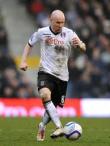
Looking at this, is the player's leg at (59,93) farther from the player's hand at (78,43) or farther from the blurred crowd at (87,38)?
the blurred crowd at (87,38)

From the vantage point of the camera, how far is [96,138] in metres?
13.6

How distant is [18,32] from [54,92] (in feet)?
53.4

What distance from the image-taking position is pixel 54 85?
13000 millimetres

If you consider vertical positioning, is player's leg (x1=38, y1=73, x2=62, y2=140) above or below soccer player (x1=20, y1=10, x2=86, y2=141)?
below

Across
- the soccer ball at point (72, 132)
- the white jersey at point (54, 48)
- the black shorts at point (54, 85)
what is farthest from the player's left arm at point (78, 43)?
the soccer ball at point (72, 132)

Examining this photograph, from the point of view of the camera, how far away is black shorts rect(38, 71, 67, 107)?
42.1 ft

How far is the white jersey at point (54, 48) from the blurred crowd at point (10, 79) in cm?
1196

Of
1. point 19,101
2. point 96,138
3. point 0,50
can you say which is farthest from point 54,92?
point 0,50

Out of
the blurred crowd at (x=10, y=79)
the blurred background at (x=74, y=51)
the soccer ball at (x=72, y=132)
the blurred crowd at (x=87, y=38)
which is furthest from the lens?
the blurred crowd at (x=87, y=38)

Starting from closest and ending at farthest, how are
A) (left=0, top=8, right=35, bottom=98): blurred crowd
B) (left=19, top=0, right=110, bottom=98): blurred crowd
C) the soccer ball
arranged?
the soccer ball, (left=0, top=8, right=35, bottom=98): blurred crowd, (left=19, top=0, right=110, bottom=98): blurred crowd

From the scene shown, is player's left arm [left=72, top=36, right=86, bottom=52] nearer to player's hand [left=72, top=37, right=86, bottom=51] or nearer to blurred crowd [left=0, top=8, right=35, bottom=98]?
player's hand [left=72, top=37, right=86, bottom=51]

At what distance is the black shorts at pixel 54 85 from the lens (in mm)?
12828

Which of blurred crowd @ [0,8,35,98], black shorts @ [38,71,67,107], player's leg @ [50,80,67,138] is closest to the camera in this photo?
black shorts @ [38,71,67,107]

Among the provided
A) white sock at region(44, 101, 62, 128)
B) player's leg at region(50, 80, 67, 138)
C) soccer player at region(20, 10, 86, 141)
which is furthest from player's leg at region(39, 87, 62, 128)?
player's leg at region(50, 80, 67, 138)
